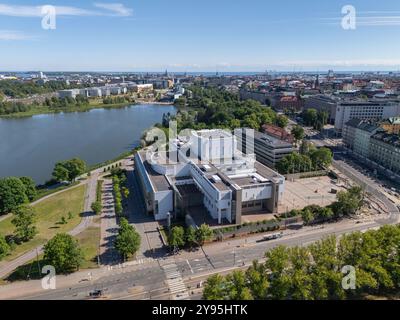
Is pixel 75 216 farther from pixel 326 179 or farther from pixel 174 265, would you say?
pixel 326 179

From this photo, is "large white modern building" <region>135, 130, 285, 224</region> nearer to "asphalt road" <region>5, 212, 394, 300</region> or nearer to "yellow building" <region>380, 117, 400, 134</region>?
"asphalt road" <region>5, 212, 394, 300</region>

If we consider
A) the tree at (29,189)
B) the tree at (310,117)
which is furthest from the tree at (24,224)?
the tree at (310,117)

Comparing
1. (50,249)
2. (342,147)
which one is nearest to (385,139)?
(342,147)

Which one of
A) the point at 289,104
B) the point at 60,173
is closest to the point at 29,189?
the point at 60,173

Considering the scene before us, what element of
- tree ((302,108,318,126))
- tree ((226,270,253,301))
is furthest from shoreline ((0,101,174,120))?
tree ((226,270,253,301))

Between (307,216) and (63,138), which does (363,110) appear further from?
(63,138)

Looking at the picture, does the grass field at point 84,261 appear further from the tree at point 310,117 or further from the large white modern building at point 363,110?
the tree at point 310,117
